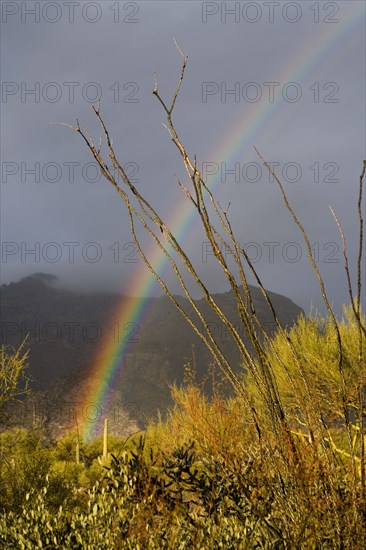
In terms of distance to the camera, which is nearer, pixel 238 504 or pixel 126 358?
pixel 238 504

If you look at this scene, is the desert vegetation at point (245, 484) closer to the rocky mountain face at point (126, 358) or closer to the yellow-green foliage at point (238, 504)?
the yellow-green foliage at point (238, 504)

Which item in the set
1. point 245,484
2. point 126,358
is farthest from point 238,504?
point 126,358

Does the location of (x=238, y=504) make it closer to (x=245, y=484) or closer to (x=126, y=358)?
(x=245, y=484)

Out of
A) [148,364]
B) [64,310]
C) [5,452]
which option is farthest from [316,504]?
[64,310]

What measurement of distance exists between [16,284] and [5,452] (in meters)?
137

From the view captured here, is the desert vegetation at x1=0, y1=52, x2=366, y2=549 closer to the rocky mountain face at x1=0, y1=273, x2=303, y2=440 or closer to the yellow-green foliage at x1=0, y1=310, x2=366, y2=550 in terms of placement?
the yellow-green foliage at x1=0, y1=310, x2=366, y2=550

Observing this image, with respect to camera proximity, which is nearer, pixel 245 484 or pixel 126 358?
pixel 245 484

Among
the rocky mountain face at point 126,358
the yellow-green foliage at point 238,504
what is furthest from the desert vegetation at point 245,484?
the rocky mountain face at point 126,358

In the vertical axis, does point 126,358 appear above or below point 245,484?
below

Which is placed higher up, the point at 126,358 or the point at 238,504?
the point at 238,504

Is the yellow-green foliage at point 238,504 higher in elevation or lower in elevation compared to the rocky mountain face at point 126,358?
higher

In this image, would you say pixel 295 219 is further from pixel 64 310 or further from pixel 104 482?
pixel 64 310

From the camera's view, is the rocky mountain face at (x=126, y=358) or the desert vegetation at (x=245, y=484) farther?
the rocky mountain face at (x=126, y=358)

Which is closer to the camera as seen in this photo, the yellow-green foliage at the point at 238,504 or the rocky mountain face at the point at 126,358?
the yellow-green foliage at the point at 238,504
